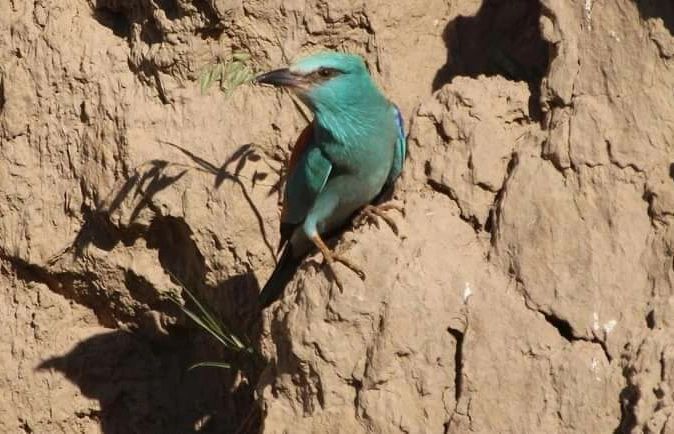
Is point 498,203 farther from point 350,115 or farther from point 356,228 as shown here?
point 350,115

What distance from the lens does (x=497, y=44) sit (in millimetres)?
4656

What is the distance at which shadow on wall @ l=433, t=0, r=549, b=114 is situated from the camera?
4.48 meters

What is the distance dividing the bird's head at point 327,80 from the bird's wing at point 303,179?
0.14 metres

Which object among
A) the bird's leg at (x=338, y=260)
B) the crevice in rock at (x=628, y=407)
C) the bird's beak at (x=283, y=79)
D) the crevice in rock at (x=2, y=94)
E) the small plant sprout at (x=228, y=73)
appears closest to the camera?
the crevice in rock at (x=628, y=407)

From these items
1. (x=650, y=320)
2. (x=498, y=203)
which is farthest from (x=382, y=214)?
(x=650, y=320)

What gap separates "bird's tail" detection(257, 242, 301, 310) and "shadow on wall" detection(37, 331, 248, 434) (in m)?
0.54

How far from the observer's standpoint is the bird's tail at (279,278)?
4715 millimetres

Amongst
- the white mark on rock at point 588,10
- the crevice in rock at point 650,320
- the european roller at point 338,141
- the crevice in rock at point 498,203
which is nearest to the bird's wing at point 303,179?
the european roller at point 338,141

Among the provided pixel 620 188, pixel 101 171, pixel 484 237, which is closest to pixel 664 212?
pixel 620 188

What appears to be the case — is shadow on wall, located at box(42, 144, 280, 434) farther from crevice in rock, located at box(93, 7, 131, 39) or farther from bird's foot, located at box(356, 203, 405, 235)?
bird's foot, located at box(356, 203, 405, 235)

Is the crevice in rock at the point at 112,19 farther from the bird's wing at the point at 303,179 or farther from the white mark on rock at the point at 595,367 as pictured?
the white mark on rock at the point at 595,367

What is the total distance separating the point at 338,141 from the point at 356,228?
0.95 feet

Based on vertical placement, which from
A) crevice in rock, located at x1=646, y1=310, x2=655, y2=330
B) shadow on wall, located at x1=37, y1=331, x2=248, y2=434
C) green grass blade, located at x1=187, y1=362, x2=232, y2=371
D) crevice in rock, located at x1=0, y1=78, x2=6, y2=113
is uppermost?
crevice in rock, located at x1=646, y1=310, x2=655, y2=330

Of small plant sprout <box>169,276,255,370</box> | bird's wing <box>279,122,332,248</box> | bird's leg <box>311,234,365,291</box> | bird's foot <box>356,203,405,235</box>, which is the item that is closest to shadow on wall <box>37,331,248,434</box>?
small plant sprout <box>169,276,255,370</box>
